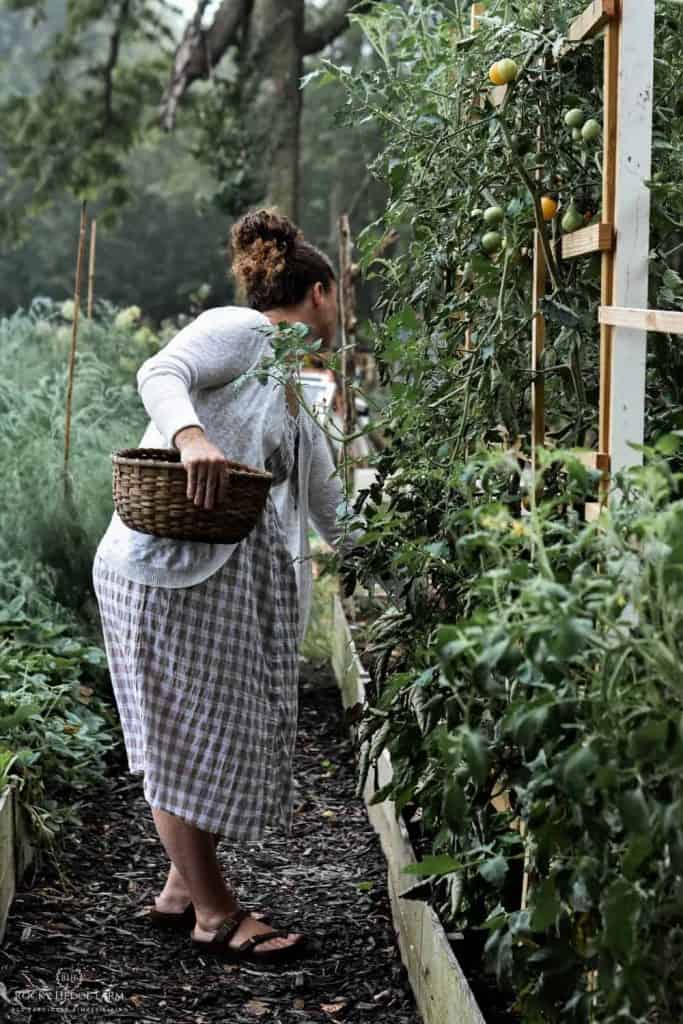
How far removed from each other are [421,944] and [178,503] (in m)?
1.03

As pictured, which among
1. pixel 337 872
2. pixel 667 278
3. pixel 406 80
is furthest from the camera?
pixel 337 872

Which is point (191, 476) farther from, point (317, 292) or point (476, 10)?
point (476, 10)

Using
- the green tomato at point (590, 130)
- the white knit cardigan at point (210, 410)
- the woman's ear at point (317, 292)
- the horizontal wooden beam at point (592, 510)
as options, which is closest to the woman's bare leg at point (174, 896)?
the white knit cardigan at point (210, 410)

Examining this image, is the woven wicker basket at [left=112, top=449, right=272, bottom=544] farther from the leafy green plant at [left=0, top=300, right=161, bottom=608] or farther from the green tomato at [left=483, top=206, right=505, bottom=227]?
the leafy green plant at [left=0, top=300, right=161, bottom=608]

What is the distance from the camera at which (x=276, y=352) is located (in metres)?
2.70

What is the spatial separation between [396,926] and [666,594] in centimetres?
190

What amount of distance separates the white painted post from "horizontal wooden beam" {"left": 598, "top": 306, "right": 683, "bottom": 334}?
0.03m

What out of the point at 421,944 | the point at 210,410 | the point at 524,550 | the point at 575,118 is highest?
the point at 575,118

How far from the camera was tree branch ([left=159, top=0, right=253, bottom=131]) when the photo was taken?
12109 mm

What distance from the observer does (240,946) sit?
3.06 meters

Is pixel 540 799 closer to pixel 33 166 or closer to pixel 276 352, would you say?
pixel 276 352

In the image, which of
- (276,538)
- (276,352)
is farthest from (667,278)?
(276,538)

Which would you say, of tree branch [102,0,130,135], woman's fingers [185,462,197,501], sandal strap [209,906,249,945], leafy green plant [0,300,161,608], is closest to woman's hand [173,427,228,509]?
woman's fingers [185,462,197,501]

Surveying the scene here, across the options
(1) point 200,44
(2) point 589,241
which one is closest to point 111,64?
(1) point 200,44
